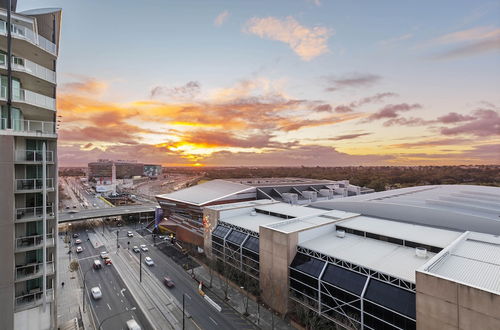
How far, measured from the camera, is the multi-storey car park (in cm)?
2233

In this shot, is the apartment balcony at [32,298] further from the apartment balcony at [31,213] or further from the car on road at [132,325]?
the car on road at [132,325]

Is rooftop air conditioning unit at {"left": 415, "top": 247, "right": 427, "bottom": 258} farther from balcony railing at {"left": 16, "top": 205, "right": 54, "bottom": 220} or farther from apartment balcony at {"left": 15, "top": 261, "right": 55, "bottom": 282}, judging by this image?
balcony railing at {"left": 16, "top": 205, "right": 54, "bottom": 220}

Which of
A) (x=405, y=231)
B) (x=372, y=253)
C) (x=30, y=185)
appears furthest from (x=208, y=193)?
(x=30, y=185)

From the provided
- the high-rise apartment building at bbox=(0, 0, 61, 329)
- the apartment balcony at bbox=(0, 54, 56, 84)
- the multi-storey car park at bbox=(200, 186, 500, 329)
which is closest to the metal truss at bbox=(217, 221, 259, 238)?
the multi-storey car park at bbox=(200, 186, 500, 329)

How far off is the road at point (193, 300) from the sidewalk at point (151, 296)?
1.36 meters

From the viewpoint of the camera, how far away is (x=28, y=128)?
24.7 meters

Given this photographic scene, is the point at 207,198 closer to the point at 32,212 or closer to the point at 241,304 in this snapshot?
the point at 241,304

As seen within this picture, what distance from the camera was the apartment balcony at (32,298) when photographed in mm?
23484

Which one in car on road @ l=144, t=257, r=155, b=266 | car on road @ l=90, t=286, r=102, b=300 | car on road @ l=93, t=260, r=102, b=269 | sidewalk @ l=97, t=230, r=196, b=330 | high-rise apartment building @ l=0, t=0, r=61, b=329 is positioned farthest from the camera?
car on road @ l=144, t=257, r=155, b=266

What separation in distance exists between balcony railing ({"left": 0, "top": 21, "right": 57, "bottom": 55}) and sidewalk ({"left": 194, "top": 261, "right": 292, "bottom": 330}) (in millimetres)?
40961

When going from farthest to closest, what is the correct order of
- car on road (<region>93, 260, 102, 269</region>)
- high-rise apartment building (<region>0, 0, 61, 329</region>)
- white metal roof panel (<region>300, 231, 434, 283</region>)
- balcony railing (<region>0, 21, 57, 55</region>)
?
car on road (<region>93, 260, 102, 269</region>) → white metal roof panel (<region>300, 231, 434, 283</region>) → balcony railing (<region>0, 21, 57, 55</region>) → high-rise apartment building (<region>0, 0, 61, 329</region>)

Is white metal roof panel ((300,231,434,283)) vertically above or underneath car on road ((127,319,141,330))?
above

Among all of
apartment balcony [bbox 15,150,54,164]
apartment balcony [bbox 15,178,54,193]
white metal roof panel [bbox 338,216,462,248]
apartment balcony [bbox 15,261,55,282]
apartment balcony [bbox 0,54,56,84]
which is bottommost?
white metal roof panel [bbox 338,216,462,248]

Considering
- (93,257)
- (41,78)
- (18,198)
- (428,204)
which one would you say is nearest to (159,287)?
(93,257)
